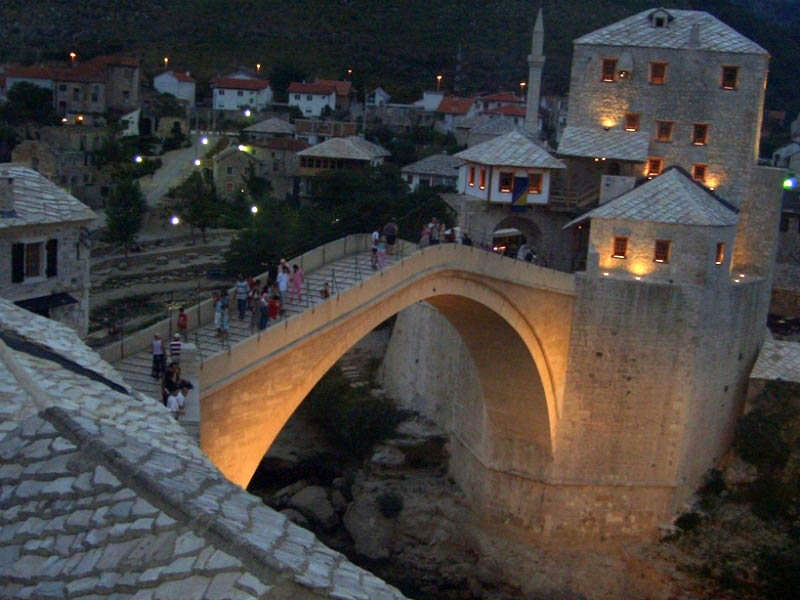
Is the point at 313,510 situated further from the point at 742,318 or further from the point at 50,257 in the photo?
the point at 50,257

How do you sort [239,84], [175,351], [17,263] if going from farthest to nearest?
[239,84], [17,263], [175,351]

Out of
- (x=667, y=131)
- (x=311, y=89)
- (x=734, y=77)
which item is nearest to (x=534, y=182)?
(x=667, y=131)

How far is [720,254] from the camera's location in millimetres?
32812

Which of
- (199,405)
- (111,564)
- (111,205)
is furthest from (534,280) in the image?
(111,205)

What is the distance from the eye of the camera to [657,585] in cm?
3350

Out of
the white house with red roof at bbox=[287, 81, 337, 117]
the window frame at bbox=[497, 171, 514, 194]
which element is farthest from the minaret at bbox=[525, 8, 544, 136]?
the white house with red roof at bbox=[287, 81, 337, 117]

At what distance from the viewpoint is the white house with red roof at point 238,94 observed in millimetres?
81938

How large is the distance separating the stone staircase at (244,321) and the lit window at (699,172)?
12216mm

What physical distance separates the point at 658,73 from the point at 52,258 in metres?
21.8

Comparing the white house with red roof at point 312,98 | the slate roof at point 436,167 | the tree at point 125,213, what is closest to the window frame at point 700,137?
the slate roof at point 436,167

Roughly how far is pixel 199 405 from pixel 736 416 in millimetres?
21352

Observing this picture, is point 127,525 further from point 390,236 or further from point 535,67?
point 535,67

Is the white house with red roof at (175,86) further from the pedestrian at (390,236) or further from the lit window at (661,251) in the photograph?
the pedestrian at (390,236)

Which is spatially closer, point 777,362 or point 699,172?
point 777,362
